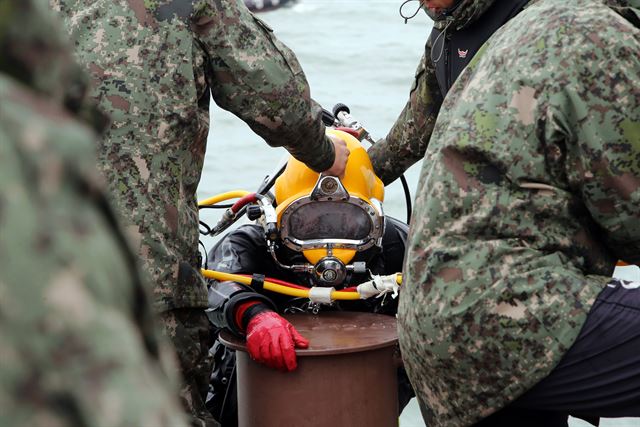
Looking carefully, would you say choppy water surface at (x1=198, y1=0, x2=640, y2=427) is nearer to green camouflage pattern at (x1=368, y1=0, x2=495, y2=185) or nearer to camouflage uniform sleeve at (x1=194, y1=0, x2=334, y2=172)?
green camouflage pattern at (x1=368, y1=0, x2=495, y2=185)

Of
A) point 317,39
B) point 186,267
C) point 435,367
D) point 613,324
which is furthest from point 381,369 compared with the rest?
point 317,39

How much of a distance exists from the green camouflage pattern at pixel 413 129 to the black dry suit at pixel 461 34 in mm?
92

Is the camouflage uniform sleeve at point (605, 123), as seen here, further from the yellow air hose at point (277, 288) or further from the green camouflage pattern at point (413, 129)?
the yellow air hose at point (277, 288)

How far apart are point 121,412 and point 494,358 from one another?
167cm

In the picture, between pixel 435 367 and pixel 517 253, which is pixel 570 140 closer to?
pixel 517 253

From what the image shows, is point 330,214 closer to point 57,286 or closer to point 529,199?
point 529,199

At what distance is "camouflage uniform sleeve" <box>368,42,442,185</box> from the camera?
3801 millimetres

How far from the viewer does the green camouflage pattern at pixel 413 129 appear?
3.79 m

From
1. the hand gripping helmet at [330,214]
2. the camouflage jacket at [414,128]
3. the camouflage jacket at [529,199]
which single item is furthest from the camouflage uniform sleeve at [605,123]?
the hand gripping helmet at [330,214]

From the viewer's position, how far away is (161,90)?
280cm

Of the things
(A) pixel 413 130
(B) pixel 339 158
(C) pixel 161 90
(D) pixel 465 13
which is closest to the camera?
(C) pixel 161 90

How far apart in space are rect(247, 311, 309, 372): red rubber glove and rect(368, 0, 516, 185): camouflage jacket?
933 millimetres

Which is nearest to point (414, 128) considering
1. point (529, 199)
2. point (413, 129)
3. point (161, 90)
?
point (413, 129)

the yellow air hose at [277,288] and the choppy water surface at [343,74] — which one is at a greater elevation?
the yellow air hose at [277,288]
